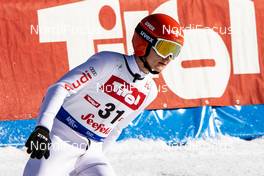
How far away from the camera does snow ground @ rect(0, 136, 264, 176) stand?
640cm

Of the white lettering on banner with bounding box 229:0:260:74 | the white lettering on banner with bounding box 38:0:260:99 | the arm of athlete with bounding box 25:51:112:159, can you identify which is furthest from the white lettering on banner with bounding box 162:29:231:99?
the arm of athlete with bounding box 25:51:112:159

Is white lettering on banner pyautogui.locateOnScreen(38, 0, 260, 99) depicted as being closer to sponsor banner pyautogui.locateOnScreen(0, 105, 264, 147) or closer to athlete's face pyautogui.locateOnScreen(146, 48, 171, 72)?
sponsor banner pyautogui.locateOnScreen(0, 105, 264, 147)

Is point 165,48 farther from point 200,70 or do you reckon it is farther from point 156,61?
point 200,70

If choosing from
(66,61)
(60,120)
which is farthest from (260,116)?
(60,120)

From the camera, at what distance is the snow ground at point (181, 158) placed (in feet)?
21.0

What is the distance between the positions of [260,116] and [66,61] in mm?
2594

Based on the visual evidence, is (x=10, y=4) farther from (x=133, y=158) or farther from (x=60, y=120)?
(x=60, y=120)

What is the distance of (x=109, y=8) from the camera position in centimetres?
788

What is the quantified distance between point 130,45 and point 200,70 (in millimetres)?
962

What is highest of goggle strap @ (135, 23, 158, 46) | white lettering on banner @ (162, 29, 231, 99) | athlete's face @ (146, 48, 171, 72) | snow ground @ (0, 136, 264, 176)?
goggle strap @ (135, 23, 158, 46)

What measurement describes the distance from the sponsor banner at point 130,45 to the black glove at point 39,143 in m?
4.15

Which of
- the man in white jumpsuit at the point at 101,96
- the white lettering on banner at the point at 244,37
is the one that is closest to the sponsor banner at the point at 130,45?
the white lettering on banner at the point at 244,37

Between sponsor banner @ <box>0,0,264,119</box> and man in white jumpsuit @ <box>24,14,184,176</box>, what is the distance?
3.57 m

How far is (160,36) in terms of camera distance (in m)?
4.08
